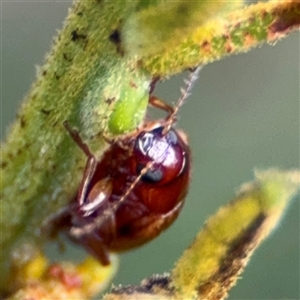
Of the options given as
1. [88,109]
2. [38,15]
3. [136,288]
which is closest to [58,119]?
[88,109]

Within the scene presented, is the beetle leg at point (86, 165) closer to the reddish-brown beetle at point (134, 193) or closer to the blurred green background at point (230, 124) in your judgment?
the reddish-brown beetle at point (134, 193)

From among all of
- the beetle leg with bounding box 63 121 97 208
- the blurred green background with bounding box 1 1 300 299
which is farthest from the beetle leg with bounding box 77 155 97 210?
the blurred green background with bounding box 1 1 300 299

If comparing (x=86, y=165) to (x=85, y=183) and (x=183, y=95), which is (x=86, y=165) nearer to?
(x=85, y=183)

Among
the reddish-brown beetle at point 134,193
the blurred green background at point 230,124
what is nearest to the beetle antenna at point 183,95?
the reddish-brown beetle at point 134,193

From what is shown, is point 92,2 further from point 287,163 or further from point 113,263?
point 287,163

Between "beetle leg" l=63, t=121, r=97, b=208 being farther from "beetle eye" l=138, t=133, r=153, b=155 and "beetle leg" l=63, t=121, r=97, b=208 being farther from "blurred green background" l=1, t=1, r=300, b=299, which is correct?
"blurred green background" l=1, t=1, r=300, b=299

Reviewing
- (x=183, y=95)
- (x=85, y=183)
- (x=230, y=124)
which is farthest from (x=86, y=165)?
(x=230, y=124)
